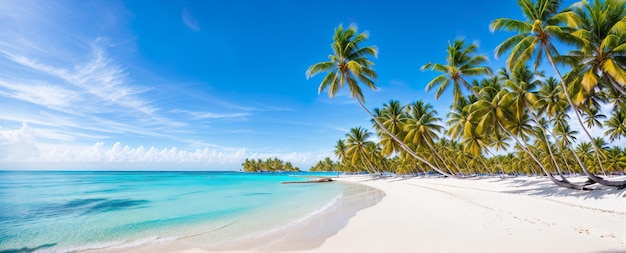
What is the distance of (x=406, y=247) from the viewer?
579 centimetres

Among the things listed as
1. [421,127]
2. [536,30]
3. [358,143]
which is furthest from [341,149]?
[536,30]

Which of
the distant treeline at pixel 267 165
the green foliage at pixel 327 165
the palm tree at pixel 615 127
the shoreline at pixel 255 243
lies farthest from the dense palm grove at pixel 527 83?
the distant treeline at pixel 267 165

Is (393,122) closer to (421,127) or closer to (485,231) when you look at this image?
(421,127)

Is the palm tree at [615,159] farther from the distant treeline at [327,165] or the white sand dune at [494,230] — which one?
the distant treeline at [327,165]

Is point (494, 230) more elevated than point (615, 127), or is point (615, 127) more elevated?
point (615, 127)

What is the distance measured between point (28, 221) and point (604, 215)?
21.8 m

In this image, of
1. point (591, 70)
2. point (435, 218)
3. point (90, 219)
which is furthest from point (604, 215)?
point (90, 219)

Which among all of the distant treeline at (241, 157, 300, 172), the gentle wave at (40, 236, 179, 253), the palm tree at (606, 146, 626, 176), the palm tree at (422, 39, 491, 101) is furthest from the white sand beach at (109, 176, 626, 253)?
the distant treeline at (241, 157, 300, 172)

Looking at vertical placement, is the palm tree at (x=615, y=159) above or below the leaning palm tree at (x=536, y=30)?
below

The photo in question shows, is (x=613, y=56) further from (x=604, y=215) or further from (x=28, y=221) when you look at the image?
(x=28, y=221)

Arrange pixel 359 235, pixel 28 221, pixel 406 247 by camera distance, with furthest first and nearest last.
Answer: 1. pixel 28 221
2. pixel 359 235
3. pixel 406 247

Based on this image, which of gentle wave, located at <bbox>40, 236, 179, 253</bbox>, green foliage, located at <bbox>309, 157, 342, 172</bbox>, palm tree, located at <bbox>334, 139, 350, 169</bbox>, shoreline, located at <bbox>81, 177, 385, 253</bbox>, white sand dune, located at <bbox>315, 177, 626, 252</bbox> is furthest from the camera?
green foliage, located at <bbox>309, 157, 342, 172</bbox>

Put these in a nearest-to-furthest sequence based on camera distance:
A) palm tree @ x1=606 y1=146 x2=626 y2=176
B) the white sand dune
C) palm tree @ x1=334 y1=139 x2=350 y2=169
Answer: the white sand dune → palm tree @ x1=606 y1=146 x2=626 y2=176 → palm tree @ x1=334 y1=139 x2=350 y2=169

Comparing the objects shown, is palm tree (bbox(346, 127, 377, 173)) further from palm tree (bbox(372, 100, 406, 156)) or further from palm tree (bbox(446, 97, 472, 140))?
palm tree (bbox(446, 97, 472, 140))
